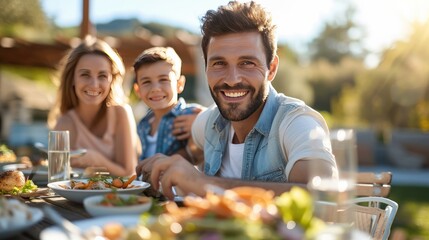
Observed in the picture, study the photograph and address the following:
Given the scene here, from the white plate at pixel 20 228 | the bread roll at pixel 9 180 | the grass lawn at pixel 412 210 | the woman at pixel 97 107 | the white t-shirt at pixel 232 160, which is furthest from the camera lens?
the grass lawn at pixel 412 210

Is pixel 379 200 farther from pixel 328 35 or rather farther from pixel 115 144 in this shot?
pixel 328 35

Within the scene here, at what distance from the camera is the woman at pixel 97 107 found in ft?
11.3

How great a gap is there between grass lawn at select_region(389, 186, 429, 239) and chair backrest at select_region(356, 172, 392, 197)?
150 inches

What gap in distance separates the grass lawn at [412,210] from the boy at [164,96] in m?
3.76

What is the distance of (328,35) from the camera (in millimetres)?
47531

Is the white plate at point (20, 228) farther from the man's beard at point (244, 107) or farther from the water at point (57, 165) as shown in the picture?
the man's beard at point (244, 107)

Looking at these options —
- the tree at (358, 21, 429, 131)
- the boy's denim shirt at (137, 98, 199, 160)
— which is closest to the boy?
the boy's denim shirt at (137, 98, 199, 160)

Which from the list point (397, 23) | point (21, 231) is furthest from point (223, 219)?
point (397, 23)

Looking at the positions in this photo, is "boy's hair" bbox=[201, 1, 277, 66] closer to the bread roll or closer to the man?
the man

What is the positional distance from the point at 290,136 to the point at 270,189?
39 centimetres

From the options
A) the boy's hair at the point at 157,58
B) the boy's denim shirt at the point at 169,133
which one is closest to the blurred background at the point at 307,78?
the boy's hair at the point at 157,58

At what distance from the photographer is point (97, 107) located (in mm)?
3625

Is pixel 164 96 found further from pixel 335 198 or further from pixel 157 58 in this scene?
pixel 335 198

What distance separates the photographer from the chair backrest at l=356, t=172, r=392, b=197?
2.38m
